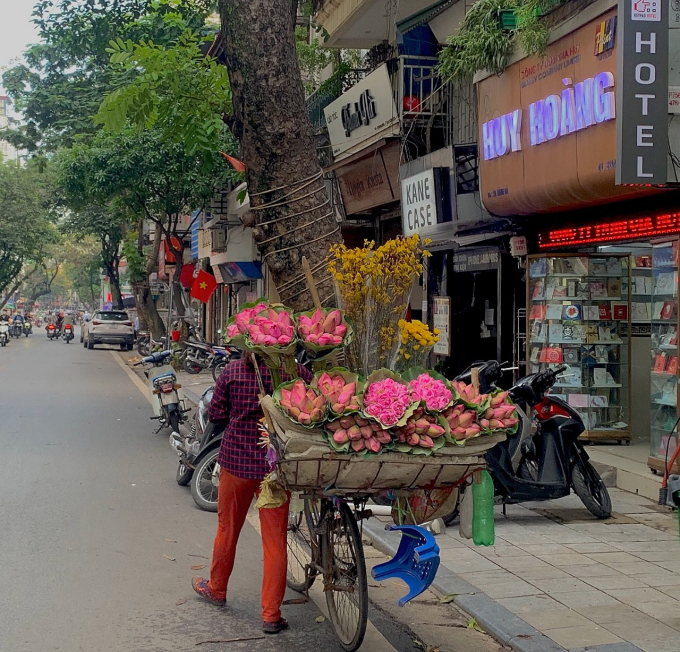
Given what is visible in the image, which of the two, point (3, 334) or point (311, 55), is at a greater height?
point (311, 55)

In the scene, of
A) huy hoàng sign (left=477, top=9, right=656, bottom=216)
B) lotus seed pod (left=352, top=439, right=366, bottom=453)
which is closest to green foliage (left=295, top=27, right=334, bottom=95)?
huy hoàng sign (left=477, top=9, right=656, bottom=216)

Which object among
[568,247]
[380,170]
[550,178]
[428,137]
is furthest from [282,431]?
[380,170]

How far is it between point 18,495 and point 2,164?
141 ft

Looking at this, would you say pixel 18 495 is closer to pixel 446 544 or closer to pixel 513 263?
pixel 446 544

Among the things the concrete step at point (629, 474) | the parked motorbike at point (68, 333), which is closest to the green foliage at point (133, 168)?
the concrete step at point (629, 474)

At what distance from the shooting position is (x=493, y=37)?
9938 millimetres

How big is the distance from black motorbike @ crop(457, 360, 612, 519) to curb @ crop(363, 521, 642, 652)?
1343 mm

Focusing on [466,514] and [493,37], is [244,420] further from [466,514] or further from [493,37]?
[493,37]

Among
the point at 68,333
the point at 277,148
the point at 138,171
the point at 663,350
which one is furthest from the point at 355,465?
the point at 68,333

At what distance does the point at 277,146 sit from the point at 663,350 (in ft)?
14.0

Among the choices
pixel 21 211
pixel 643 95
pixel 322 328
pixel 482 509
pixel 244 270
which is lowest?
pixel 482 509

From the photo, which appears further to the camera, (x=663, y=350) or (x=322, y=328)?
(x=663, y=350)

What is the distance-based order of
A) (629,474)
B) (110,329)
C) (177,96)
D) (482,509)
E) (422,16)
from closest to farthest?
(482,509), (629,474), (177,96), (422,16), (110,329)

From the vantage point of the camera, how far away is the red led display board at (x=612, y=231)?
27.4ft
